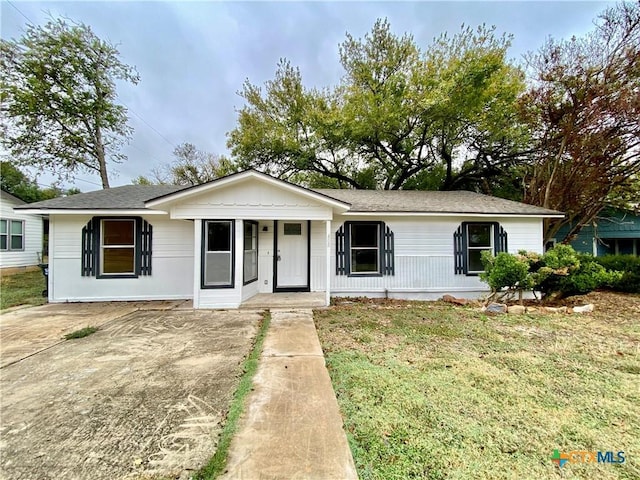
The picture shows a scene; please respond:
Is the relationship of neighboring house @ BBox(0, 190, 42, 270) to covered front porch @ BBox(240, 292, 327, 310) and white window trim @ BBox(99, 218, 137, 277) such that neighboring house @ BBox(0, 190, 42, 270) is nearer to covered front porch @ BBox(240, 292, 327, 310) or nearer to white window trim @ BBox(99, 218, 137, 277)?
white window trim @ BBox(99, 218, 137, 277)

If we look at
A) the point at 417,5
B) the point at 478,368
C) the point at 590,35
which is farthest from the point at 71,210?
the point at 590,35

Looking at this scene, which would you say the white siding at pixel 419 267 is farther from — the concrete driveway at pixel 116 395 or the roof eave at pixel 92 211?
the roof eave at pixel 92 211

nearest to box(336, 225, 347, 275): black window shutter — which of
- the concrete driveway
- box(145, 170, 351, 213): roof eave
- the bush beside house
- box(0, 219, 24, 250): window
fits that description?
box(145, 170, 351, 213): roof eave

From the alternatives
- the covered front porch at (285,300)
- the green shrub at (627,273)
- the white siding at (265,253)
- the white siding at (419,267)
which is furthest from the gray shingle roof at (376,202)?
the green shrub at (627,273)

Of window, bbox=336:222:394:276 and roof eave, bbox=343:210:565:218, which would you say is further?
window, bbox=336:222:394:276

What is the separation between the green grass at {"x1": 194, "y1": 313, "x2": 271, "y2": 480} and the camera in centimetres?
194

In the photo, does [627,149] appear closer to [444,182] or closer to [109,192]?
[444,182]

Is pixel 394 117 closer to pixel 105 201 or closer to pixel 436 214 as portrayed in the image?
pixel 436 214

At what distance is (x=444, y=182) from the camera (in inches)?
626

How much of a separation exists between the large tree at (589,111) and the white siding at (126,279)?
43.3 feet

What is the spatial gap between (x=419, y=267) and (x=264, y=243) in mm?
4675

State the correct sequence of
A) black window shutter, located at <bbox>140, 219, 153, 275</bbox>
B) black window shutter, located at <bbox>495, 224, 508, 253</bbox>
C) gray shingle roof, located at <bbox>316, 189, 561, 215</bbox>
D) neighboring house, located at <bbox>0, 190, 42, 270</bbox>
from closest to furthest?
black window shutter, located at <bbox>140, 219, 153, 275</bbox> < gray shingle roof, located at <bbox>316, 189, 561, 215</bbox> < black window shutter, located at <bbox>495, 224, 508, 253</bbox> < neighboring house, located at <bbox>0, 190, 42, 270</bbox>

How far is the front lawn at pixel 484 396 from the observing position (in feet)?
6.82

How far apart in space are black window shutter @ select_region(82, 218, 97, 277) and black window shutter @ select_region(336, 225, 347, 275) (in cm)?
668
